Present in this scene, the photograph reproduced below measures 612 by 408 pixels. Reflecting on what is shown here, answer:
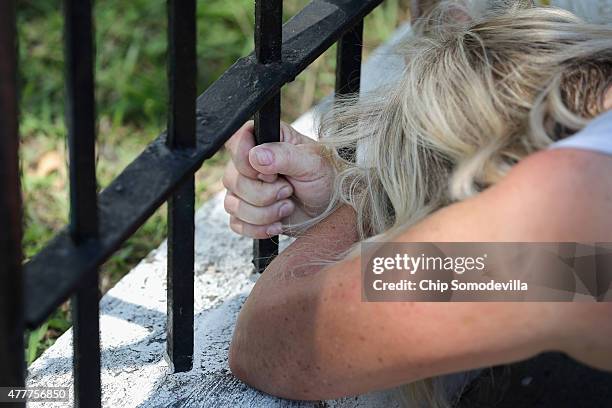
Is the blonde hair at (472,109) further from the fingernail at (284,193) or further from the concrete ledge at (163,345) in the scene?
the concrete ledge at (163,345)

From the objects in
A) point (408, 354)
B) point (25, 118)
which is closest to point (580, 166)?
point (408, 354)

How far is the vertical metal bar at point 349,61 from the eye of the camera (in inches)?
64.2

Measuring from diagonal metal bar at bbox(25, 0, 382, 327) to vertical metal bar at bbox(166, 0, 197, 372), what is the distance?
3 cm

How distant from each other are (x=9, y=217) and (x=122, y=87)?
2.00 m

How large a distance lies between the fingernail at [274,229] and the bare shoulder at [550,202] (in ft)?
1.61

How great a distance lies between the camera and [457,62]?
131 centimetres

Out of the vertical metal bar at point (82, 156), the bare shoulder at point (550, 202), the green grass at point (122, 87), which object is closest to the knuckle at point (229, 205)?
the vertical metal bar at point (82, 156)

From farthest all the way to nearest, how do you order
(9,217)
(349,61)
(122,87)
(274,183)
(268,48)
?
(122,87) → (349,61) → (274,183) → (268,48) → (9,217)

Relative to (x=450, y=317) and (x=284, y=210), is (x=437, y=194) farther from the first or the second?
(x=284, y=210)

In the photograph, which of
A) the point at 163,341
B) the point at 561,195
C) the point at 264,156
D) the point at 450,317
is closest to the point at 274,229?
the point at 264,156

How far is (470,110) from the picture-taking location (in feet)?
4.09

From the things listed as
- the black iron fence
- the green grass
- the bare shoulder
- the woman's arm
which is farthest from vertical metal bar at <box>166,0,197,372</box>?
the green grass

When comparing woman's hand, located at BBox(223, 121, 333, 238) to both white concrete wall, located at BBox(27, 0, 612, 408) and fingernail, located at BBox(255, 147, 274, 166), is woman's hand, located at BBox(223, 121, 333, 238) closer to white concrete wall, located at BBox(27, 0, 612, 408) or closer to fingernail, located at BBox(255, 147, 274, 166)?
fingernail, located at BBox(255, 147, 274, 166)

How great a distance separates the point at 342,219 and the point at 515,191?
1.46 feet
